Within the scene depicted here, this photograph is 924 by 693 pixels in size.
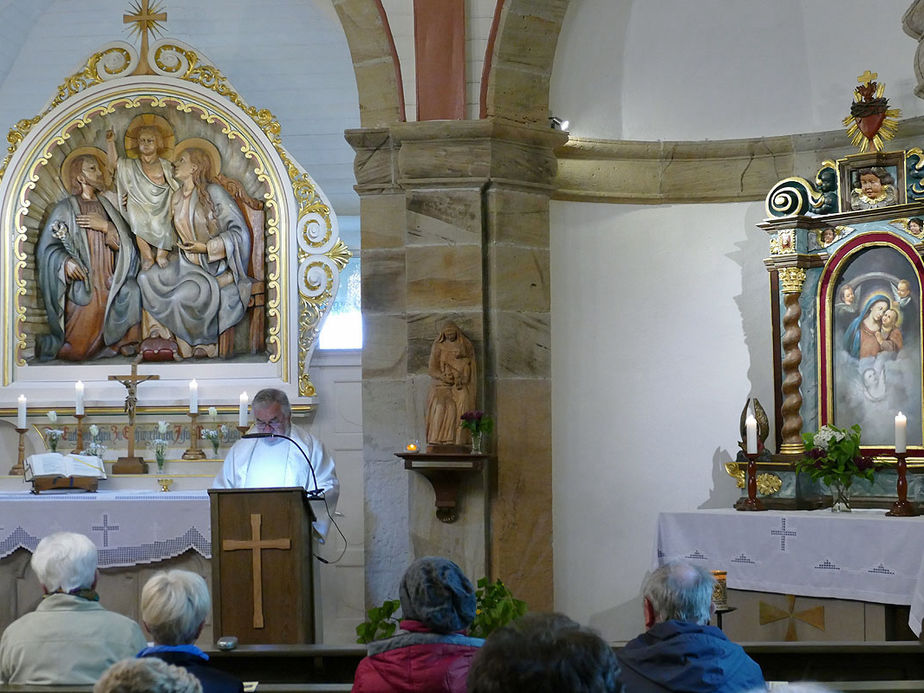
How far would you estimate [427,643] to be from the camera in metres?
3.51

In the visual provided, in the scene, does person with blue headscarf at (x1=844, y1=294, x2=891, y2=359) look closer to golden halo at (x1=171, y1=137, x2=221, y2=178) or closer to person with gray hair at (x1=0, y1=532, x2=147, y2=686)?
golden halo at (x1=171, y1=137, x2=221, y2=178)

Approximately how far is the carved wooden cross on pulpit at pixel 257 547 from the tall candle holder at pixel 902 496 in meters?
3.48

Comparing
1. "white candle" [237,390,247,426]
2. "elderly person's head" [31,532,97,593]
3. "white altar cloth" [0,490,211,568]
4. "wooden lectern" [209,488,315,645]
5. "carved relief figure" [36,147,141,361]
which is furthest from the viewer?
"carved relief figure" [36,147,141,361]

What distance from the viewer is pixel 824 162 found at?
27.1ft

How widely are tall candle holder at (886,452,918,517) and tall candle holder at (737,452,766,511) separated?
910 mm

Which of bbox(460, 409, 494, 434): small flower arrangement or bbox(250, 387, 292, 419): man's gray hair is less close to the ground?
bbox(250, 387, 292, 419): man's gray hair

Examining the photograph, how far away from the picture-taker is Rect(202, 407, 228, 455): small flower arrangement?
9555 millimetres

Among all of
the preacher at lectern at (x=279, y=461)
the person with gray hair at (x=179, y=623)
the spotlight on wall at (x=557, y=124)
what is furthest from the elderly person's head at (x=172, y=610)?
the spotlight on wall at (x=557, y=124)

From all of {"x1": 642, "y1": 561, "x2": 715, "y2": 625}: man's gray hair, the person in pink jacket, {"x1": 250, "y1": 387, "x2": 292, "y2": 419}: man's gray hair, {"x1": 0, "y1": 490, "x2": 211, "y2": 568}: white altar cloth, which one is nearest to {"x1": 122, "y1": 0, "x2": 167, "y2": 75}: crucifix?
{"x1": 0, "y1": 490, "x2": 211, "y2": 568}: white altar cloth

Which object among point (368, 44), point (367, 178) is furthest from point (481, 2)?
point (367, 178)

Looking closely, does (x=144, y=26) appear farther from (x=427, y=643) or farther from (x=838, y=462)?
(x=427, y=643)

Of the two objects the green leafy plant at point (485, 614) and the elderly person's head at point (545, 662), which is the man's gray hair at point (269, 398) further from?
the elderly person's head at point (545, 662)

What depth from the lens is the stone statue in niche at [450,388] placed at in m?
7.50

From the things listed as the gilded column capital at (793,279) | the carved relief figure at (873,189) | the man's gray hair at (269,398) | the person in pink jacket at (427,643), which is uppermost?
the carved relief figure at (873,189)
